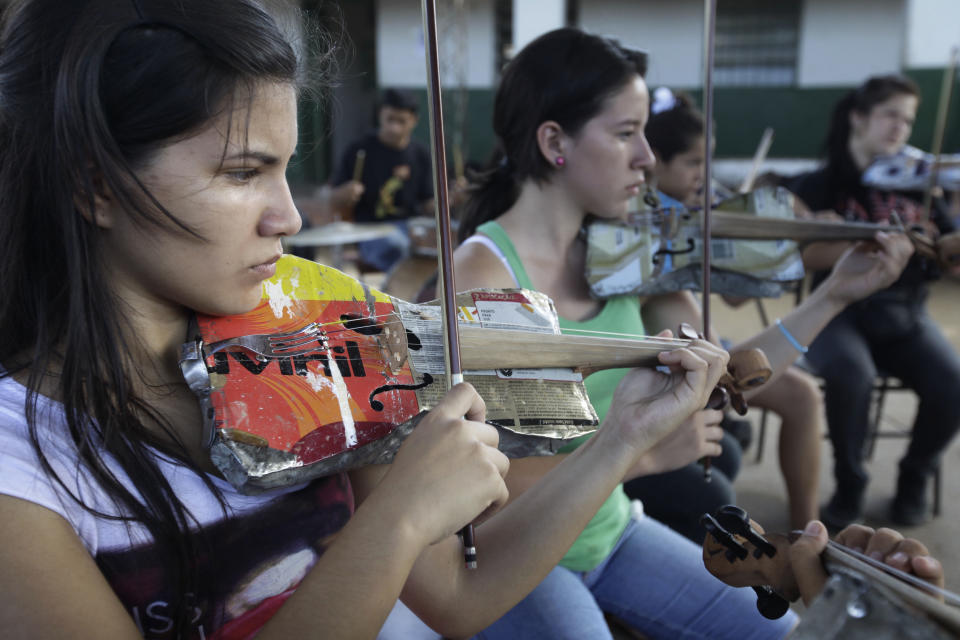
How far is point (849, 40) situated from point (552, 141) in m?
9.07

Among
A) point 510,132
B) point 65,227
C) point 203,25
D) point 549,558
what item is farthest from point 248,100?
point 510,132

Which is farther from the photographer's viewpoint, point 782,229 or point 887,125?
point 887,125

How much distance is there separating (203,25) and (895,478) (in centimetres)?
299

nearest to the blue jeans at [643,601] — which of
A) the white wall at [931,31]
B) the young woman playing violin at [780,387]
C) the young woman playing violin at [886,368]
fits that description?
the young woman playing violin at [780,387]

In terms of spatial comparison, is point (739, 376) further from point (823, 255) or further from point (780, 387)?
point (823, 255)

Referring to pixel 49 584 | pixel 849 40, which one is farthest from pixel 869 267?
pixel 849 40

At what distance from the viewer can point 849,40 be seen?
8.88 meters

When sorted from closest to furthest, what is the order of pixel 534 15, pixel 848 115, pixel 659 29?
pixel 848 115 → pixel 534 15 → pixel 659 29

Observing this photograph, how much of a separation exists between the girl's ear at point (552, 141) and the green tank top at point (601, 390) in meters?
0.18

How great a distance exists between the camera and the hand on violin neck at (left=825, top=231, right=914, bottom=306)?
170 centimetres

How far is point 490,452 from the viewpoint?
0.71m

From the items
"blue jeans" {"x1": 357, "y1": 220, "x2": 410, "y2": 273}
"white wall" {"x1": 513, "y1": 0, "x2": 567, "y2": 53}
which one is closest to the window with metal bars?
"white wall" {"x1": 513, "y1": 0, "x2": 567, "y2": 53}

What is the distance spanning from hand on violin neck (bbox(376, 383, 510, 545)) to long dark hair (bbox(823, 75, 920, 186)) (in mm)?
2561

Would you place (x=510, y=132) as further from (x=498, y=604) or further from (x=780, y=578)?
(x=780, y=578)
